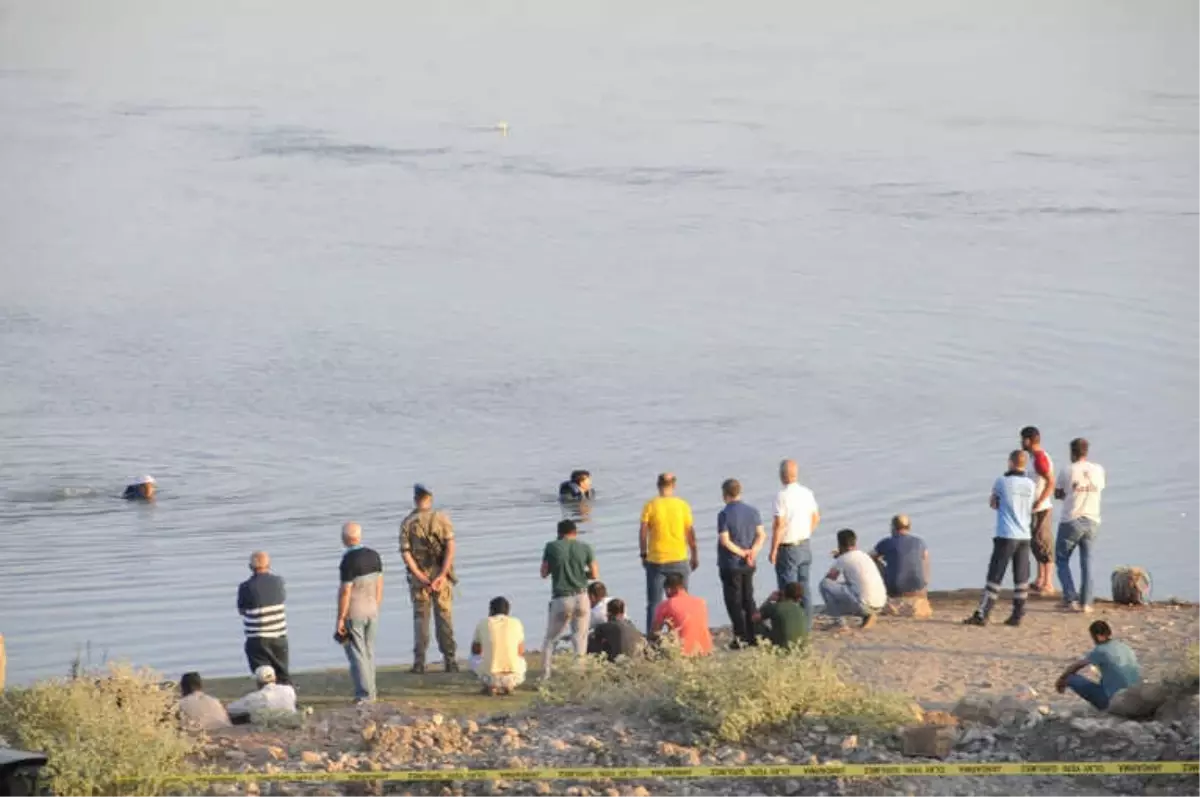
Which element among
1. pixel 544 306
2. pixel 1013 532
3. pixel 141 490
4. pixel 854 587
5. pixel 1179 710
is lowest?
pixel 1179 710

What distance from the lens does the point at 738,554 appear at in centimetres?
1638

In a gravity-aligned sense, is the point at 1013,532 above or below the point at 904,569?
above

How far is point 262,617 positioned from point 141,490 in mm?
12415

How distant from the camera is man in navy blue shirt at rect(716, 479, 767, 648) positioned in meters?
16.4

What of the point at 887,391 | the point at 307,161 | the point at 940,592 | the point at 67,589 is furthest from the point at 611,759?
the point at 307,161

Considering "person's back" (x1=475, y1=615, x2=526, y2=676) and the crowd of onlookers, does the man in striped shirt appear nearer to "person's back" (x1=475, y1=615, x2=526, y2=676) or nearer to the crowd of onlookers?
the crowd of onlookers

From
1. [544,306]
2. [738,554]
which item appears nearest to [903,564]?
[738,554]

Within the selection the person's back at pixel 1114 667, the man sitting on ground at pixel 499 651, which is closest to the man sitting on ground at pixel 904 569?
the man sitting on ground at pixel 499 651

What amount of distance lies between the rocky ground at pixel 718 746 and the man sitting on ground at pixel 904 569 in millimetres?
2618

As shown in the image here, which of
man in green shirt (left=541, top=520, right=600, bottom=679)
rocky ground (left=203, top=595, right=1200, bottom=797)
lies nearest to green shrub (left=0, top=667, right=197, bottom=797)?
rocky ground (left=203, top=595, right=1200, bottom=797)

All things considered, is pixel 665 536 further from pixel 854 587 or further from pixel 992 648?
pixel 992 648

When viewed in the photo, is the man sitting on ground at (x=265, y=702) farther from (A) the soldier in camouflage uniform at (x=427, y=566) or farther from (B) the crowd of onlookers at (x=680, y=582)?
(A) the soldier in camouflage uniform at (x=427, y=566)

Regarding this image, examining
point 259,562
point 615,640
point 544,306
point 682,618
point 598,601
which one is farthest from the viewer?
point 544,306

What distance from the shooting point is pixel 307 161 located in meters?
61.9
